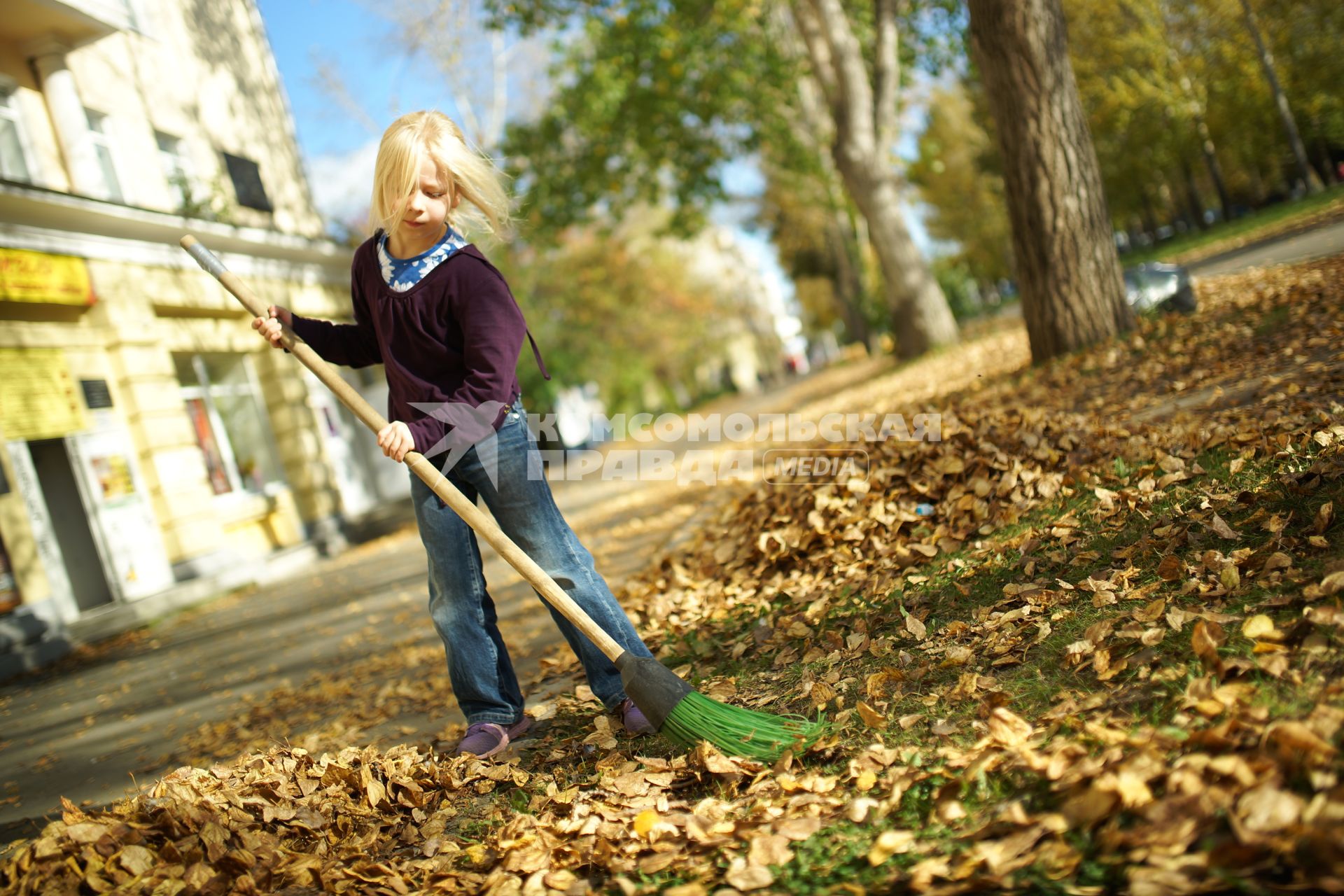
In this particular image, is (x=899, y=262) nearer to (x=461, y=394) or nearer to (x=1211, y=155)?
(x=461, y=394)

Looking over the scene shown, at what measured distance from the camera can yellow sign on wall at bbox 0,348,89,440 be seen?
30.7ft

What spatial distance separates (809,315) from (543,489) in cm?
4887

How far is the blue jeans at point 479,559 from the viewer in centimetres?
304

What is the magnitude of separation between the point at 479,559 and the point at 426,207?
122cm

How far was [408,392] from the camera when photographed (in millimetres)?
2986

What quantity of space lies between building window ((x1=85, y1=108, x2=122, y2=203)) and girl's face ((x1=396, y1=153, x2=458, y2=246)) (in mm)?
11211

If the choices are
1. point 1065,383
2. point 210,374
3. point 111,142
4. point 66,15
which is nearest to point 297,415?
point 210,374

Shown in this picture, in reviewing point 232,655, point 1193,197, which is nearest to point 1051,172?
point 232,655

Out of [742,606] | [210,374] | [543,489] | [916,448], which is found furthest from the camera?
[210,374]

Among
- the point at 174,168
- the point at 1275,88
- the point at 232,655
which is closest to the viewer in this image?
the point at 232,655

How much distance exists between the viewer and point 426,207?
9.81 ft

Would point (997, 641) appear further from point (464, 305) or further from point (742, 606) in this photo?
point (464, 305)

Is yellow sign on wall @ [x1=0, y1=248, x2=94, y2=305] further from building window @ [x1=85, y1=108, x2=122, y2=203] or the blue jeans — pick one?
the blue jeans

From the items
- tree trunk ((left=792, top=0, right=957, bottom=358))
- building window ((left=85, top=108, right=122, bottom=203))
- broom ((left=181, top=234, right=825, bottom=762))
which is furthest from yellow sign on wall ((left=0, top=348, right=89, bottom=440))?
tree trunk ((left=792, top=0, right=957, bottom=358))
